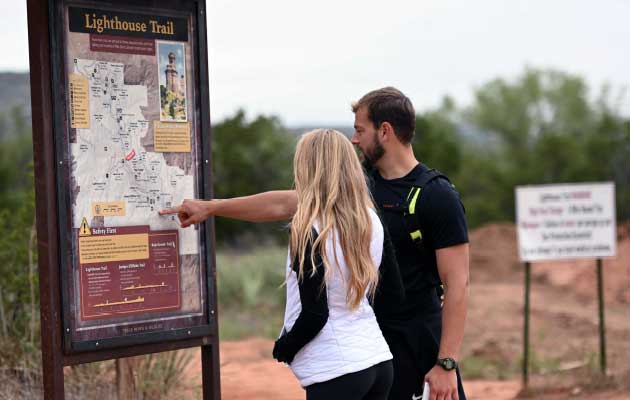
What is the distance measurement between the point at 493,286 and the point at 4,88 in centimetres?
998

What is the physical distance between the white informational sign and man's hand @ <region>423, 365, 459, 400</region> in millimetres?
5306

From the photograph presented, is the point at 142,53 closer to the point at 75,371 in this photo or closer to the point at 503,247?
the point at 75,371

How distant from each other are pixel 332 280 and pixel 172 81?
147 cm

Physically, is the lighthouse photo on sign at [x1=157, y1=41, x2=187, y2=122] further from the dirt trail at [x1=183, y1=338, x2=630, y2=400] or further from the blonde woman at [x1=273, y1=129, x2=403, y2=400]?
the dirt trail at [x1=183, y1=338, x2=630, y2=400]

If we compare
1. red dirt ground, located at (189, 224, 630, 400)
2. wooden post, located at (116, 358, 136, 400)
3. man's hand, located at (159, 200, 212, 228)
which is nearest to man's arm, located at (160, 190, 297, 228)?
man's hand, located at (159, 200, 212, 228)

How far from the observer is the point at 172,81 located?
13.8ft

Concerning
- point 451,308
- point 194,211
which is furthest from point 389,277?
point 194,211

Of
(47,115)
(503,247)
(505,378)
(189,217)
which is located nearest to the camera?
(47,115)

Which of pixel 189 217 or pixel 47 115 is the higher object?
pixel 47 115

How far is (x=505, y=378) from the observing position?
9.19 metres

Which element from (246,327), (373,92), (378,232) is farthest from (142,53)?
(246,327)

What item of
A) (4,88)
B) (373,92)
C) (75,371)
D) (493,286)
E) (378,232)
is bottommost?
(493,286)

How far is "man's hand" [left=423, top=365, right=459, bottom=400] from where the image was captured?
3.70m

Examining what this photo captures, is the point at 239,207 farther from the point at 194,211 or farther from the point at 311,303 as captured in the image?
the point at 311,303
